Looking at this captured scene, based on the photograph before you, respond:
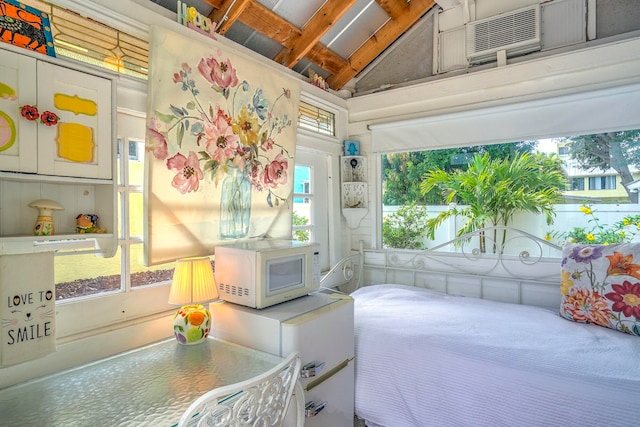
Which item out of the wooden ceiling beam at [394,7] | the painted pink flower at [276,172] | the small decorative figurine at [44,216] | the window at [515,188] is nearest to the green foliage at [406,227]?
the window at [515,188]

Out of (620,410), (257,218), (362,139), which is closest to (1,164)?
(257,218)

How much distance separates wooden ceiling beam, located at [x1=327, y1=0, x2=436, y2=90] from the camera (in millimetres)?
2699

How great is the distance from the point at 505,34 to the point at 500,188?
3.67 ft

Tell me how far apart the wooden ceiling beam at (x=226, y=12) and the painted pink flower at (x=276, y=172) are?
81 cm

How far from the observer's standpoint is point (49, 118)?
115cm

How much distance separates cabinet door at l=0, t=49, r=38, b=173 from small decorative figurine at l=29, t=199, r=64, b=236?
4.7 inches

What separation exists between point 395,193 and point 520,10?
1.60m

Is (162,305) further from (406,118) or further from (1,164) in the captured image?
(406,118)

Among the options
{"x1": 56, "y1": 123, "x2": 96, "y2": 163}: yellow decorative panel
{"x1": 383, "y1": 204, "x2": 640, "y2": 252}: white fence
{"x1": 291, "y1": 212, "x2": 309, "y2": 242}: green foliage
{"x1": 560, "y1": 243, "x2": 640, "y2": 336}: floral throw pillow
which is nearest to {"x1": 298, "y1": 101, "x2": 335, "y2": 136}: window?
{"x1": 291, "y1": 212, "x2": 309, "y2": 242}: green foliage

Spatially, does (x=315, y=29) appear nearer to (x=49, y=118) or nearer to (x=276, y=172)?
(x=276, y=172)

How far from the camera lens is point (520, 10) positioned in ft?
8.04

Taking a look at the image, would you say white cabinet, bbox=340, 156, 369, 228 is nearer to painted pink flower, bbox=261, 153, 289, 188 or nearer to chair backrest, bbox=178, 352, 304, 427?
painted pink flower, bbox=261, 153, 289, 188

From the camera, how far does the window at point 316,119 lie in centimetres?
269

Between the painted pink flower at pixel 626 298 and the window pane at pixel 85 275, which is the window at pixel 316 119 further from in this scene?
the painted pink flower at pixel 626 298
